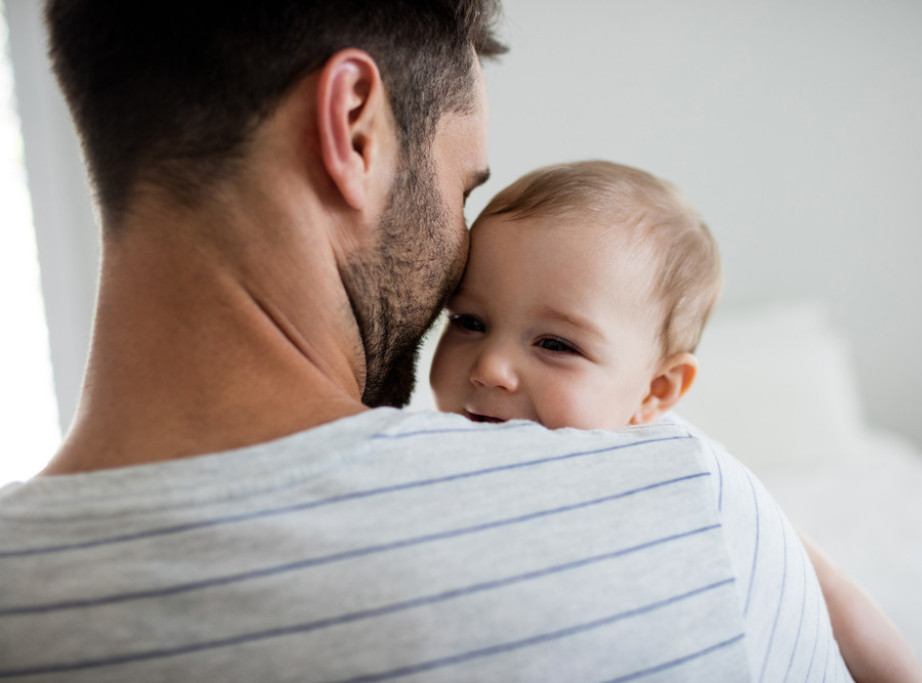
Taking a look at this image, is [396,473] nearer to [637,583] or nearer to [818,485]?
[637,583]

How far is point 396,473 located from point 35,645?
30 centimetres

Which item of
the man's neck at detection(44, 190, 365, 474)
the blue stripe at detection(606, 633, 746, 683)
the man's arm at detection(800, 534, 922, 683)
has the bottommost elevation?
the man's arm at detection(800, 534, 922, 683)

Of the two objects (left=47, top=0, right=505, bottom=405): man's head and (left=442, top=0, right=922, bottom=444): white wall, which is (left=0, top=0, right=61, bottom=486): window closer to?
(left=442, top=0, right=922, bottom=444): white wall

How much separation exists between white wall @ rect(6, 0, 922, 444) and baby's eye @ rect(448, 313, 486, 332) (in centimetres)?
168

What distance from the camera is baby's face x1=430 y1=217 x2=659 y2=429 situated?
110cm

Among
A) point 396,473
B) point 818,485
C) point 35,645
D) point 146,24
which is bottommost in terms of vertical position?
point 818,485

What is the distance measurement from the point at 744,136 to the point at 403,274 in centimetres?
250

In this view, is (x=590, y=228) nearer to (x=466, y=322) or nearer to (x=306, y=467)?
(x=466, y=322)

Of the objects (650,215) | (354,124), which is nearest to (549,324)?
(650,215)

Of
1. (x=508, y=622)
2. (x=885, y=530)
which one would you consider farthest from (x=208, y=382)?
(x=885, y=530)

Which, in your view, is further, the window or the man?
the window

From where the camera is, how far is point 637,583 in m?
0.64

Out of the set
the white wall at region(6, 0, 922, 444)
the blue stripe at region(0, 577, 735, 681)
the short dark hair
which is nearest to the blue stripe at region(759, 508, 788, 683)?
the blue stripe at region(0, 577, 735, 681)

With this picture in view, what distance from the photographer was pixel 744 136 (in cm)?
302
